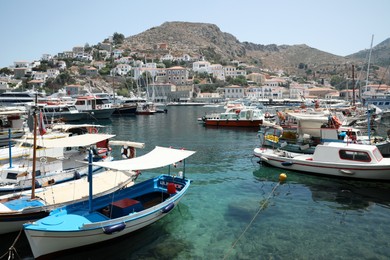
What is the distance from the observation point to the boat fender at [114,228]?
9953 millimetres

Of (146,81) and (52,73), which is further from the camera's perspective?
(52,73)

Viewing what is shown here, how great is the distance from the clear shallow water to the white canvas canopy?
8.28 feet

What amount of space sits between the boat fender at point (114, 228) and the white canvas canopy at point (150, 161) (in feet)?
6.34

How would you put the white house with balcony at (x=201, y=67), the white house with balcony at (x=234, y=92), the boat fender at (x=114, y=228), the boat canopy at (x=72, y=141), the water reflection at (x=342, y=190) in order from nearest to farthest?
the boat fender at (x=114, y=228), the boat canopy at (x=72, y=141), the water reflection at (x=342, y=190), the white house with balcony at (x=234, y=92), the white house with balcony at (x=201, y=67)

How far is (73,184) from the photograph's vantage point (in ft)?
48.2

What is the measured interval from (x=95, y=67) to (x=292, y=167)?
15604cm

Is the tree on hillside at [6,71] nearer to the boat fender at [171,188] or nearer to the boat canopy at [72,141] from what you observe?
the boat canopy at [72,141]

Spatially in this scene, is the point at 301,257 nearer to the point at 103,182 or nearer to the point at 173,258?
the point at 173,258

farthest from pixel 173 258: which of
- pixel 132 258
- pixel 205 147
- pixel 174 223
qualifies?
pixel 205 147

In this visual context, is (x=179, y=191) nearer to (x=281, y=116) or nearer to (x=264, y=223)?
(x=264, y=223)

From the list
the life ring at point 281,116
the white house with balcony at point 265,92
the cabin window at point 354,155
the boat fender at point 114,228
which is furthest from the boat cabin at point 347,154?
the white house with balcony at point 265,92

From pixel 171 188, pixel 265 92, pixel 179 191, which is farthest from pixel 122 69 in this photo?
pixel 179 191

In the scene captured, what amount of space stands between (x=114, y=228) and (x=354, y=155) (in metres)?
14.5

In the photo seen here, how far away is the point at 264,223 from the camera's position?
12.9 meters
